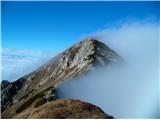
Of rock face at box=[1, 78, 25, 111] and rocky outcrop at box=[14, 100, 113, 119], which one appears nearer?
rocky outcrop at box=[14, 100, 113, 119]

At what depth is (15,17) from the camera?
11930 mm

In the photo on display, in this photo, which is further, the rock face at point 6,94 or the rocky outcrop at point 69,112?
the rock face at point 6,94

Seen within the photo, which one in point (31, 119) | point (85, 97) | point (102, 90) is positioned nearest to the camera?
point (31, 119)

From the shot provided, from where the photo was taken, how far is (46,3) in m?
11.5

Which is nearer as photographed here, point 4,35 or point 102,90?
point 4,35

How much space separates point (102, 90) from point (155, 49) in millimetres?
3115

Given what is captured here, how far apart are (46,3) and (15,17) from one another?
106 centimetres

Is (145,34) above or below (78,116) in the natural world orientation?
above

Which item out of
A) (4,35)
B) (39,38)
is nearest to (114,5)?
(39,38)

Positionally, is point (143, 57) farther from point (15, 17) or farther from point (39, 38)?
point (15, 17)

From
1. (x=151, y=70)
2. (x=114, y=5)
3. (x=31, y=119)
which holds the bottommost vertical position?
(x=31, y=119)

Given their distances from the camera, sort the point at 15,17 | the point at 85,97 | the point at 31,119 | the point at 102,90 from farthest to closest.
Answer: the point at 102,90, the point at 85,97, the point at 15,17, the point at 31,119

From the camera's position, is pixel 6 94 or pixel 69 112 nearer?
pixel 69 112

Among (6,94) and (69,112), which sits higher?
(6,94)
